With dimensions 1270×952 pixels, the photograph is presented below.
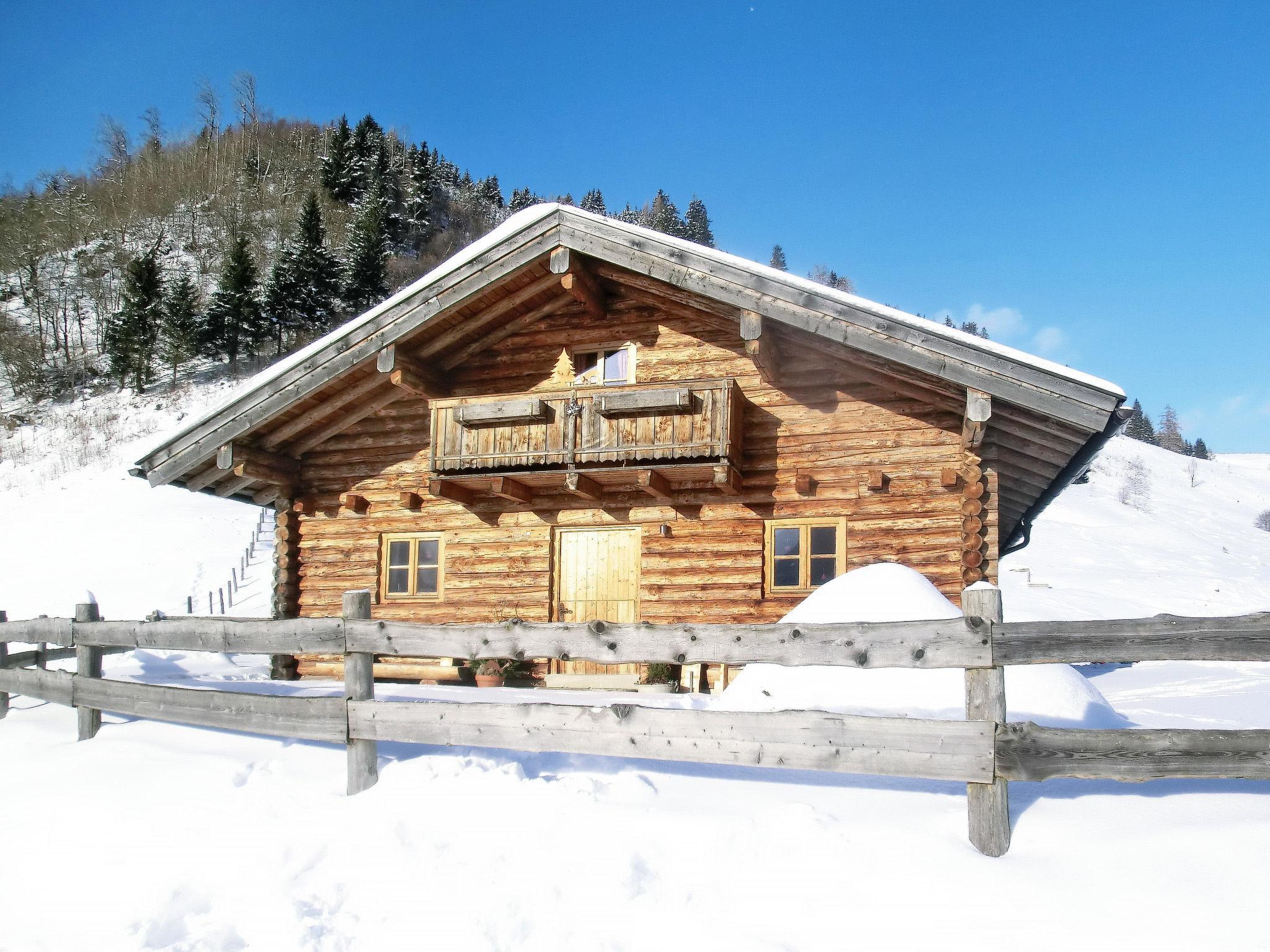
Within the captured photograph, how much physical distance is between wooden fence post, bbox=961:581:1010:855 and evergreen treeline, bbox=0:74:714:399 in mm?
45103

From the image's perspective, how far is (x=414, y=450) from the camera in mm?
14195

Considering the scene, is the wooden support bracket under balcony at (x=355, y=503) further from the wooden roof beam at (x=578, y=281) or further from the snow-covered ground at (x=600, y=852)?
the snow-covered ground at (x=600, y=852)

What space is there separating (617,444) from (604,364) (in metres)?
1.86

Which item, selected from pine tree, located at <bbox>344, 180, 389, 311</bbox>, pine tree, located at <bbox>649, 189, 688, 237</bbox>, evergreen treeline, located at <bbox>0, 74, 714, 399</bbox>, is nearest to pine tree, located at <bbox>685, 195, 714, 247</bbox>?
pine tree, located at <bbox>649, 189, 688, 237</bbox>

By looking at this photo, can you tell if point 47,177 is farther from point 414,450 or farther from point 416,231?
point 414,450

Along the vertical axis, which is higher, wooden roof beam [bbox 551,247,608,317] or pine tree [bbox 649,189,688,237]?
pine tree [bbox 649,189,688,237]

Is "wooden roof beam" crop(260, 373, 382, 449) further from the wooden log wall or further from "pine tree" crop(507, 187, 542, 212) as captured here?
"pine tree" crop(507, 187, 542, 212)

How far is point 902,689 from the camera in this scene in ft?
22.4

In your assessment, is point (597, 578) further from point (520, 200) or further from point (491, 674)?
point (520, 200)

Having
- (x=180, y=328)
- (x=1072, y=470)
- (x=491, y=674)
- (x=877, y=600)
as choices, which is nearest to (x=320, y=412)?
(x=491, y=674)

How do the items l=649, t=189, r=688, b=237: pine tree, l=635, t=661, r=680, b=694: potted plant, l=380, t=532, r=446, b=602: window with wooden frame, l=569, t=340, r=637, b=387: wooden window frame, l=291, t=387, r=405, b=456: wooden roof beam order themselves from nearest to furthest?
l=635, t=661, r=680, b=694: potted plant < l=569, t=340, r=637, b=387: wooden window frame < l=380, t=532, r=446, b=602: window with wooden frame < l=291, t=387, r=405, b=456: wooden roof beam < l=649, t=189, r=688, b=237: pine tree

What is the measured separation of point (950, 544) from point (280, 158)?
78.5 meters

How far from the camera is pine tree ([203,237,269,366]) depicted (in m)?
49.4

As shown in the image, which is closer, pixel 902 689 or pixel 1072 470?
pixel 902 689
